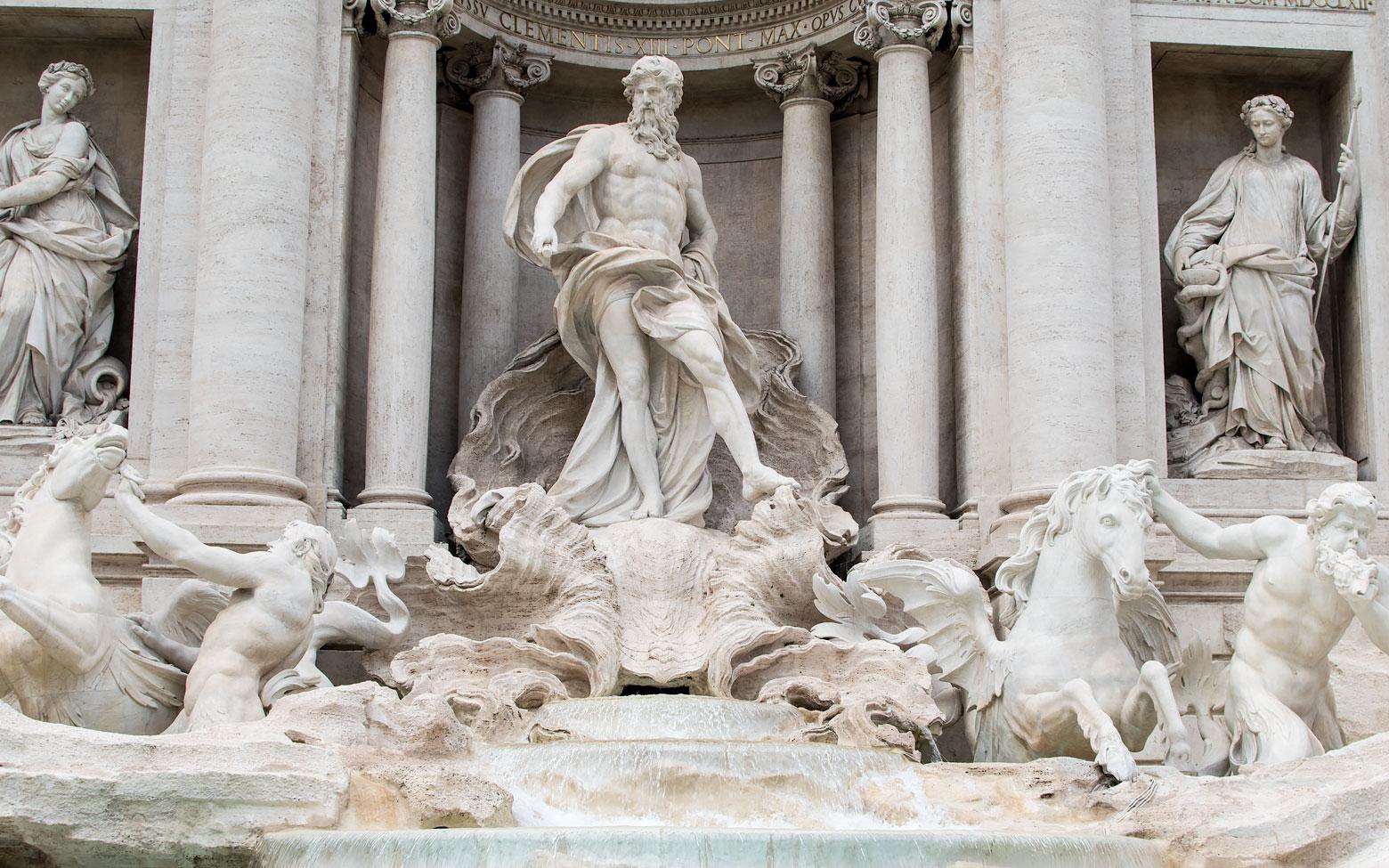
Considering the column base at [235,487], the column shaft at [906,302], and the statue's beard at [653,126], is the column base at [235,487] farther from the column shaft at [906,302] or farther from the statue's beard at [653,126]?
the column shaft at [906,302]

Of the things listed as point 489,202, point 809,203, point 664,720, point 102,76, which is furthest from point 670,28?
point 664,720

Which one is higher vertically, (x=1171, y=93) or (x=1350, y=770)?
(x=1171, y=93)

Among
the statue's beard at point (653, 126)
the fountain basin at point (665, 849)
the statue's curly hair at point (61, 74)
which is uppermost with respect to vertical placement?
the statue's curly hair at point (61, 74)

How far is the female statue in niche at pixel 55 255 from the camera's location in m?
13.5

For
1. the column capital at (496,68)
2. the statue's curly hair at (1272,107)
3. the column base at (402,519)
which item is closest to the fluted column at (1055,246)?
the statue's curly hair at (1272,107)

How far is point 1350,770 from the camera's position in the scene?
27.1ft

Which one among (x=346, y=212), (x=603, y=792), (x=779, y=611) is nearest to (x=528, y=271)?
(x=346, y=212)

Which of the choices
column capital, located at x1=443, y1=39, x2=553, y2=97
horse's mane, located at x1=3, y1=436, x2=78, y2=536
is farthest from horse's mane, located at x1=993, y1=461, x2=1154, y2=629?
column capital, located at x1=443, y1=39, x2=553, y2=97

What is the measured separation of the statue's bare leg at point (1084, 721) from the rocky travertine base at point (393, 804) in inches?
7.4

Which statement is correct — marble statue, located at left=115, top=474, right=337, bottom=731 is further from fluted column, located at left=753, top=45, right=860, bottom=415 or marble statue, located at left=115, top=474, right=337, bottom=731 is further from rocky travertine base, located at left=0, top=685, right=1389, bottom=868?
fluted column, located at left=753, top=45, right=860, bottom=415

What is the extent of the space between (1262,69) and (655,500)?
6.14 m

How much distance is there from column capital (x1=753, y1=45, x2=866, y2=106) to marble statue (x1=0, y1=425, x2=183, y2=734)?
7.00 meters

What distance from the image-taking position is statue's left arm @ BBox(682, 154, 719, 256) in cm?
1427

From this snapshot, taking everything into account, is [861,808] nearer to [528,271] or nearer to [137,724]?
[137,724]
